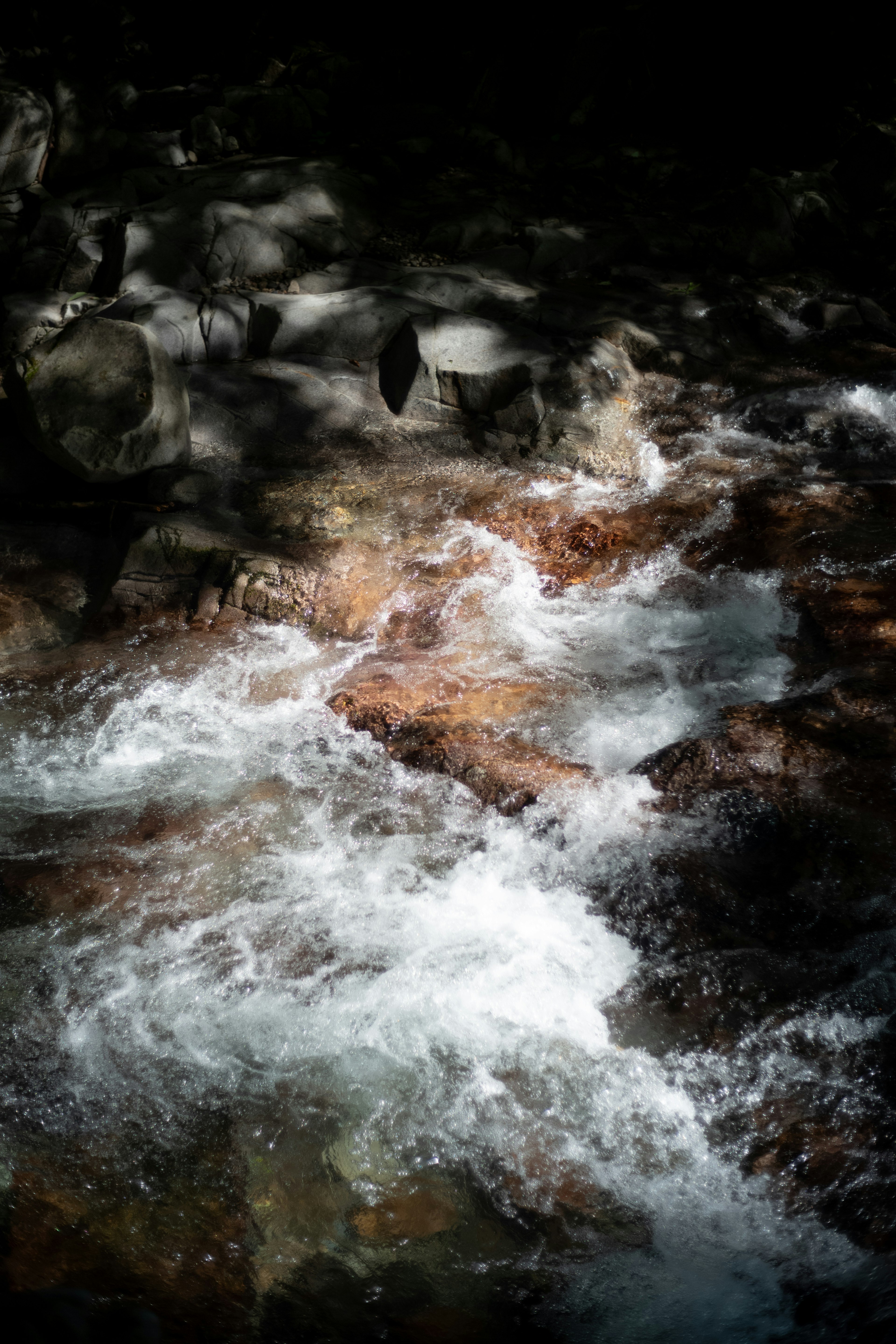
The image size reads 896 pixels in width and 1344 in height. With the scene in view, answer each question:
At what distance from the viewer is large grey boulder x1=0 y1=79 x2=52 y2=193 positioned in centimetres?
774

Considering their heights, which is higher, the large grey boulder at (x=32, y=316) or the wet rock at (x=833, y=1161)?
the large grey boulder at (x=32, y=316)

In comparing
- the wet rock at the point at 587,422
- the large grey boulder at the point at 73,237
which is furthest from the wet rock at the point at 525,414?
the large grey boulder at the point at 73,237

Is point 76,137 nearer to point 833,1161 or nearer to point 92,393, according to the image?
point 92,393

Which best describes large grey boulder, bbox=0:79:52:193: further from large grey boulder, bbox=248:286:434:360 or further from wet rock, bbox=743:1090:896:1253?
wet rock, bbox=743:1090:896:1253

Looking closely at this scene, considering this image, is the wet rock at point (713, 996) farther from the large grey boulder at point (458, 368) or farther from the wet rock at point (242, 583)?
the large grey boulder at point (458, 368)

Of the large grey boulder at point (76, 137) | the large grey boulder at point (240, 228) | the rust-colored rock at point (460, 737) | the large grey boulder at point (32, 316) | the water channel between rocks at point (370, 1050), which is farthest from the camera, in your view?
the large grey boulder at point (76, 137)

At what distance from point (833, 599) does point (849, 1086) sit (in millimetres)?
2523

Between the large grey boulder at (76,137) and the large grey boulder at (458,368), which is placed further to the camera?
the large grey boulder at (76,137)

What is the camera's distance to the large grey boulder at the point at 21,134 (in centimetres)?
774

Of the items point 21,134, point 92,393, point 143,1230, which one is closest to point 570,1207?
point 143,1230

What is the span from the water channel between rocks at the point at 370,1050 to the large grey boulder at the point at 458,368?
2.79 m

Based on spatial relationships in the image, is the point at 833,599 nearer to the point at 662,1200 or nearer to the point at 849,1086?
the point at 849,1086

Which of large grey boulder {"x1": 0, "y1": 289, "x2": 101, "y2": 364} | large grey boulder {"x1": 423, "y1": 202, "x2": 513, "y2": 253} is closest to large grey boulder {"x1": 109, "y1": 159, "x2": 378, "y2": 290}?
large grey boulder {"x1": 0, "y1": 289, "x2": 101, "y2": 364}

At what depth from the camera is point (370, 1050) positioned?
236cm
